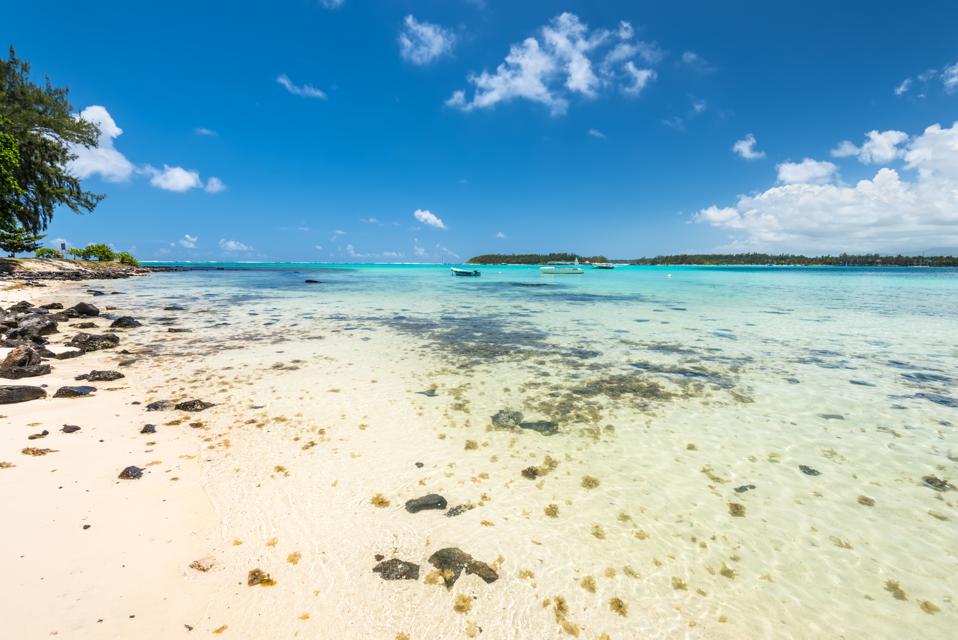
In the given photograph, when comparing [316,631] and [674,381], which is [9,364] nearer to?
[316,631]

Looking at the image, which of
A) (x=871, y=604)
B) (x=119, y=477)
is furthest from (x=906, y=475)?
(x=119, y=477)

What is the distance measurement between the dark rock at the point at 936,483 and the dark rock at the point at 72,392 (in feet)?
49.8

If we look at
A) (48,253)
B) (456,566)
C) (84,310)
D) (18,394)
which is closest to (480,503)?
(456,566)

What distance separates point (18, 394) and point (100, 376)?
1.57m

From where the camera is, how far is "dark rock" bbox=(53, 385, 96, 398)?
25.2 feet

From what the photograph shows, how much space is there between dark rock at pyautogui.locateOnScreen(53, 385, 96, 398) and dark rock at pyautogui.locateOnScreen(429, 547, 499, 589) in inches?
343

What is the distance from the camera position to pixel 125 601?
3.34 metres

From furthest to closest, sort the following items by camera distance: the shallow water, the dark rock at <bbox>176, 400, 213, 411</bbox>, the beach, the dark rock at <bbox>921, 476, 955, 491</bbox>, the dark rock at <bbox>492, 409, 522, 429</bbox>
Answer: the dark rock at <bbox>176, 400, 213, 411</bbox>
the dark rock at <bbox>492, 409, 522, 429</bbox>
the dark rock at <bbox>921, 476, 955, 491</bbox>
the shallow water
the beach

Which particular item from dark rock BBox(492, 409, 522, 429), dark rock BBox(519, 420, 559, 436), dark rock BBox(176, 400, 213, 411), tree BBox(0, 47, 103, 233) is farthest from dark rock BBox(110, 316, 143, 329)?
tree BBox(0, 47, 103, 233)

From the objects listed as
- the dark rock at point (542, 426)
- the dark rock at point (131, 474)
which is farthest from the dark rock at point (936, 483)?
the dark rock at point (131, 474)

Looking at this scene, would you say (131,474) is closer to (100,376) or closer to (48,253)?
(100,376)

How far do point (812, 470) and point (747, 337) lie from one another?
12.2 meters

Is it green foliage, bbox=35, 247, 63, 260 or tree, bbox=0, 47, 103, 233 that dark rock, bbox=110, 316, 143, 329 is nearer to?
tree, bbox=0, 47, 103, 233

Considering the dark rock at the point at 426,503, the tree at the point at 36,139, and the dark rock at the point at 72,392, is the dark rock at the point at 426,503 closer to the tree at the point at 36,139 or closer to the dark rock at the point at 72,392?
the dark rock at the point at 72,392
